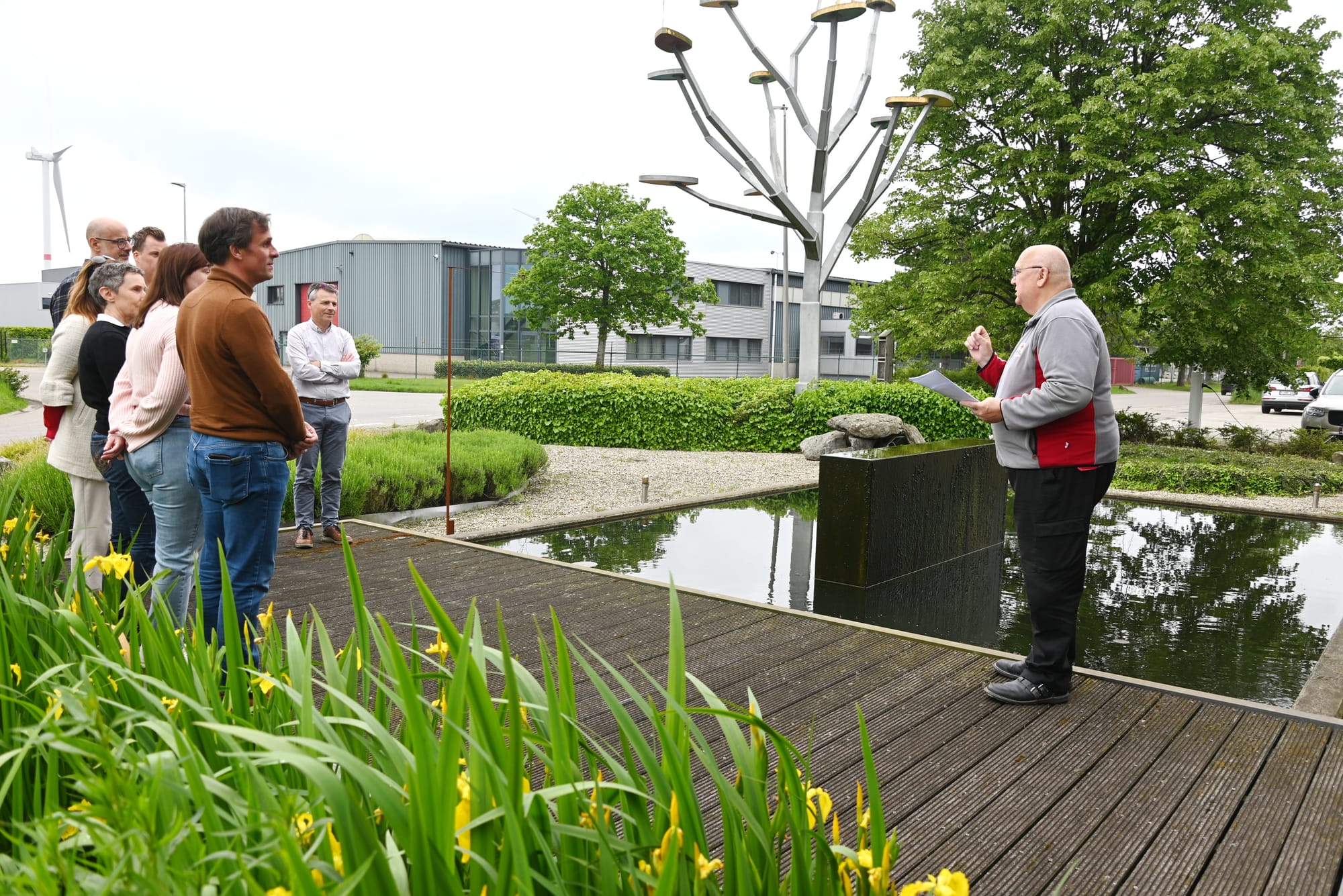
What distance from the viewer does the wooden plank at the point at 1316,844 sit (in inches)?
105

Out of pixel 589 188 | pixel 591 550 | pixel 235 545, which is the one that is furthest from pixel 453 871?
pixel 589 188

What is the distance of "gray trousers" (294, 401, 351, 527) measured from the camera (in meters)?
6.80

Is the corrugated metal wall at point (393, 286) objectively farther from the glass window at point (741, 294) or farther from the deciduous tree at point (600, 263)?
the glass window at point (741, 294)

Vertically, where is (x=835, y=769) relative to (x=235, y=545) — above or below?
below

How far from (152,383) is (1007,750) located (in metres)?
3.58

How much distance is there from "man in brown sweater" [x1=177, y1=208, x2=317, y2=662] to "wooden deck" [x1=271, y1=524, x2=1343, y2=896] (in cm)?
128

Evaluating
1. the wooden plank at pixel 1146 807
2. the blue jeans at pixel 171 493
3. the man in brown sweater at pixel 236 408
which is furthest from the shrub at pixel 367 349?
the wooden plank at pixel 1146 807

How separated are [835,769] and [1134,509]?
30.3ft

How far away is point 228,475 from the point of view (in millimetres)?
3617

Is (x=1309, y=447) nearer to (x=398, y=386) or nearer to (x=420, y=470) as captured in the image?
(x=420, y=470)

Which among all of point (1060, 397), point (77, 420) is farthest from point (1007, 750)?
point (77, 420)

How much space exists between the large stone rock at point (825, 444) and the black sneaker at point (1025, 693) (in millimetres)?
10588

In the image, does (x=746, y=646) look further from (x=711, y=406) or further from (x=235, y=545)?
(x=711, y=406)

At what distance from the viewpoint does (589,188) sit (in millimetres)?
38656
